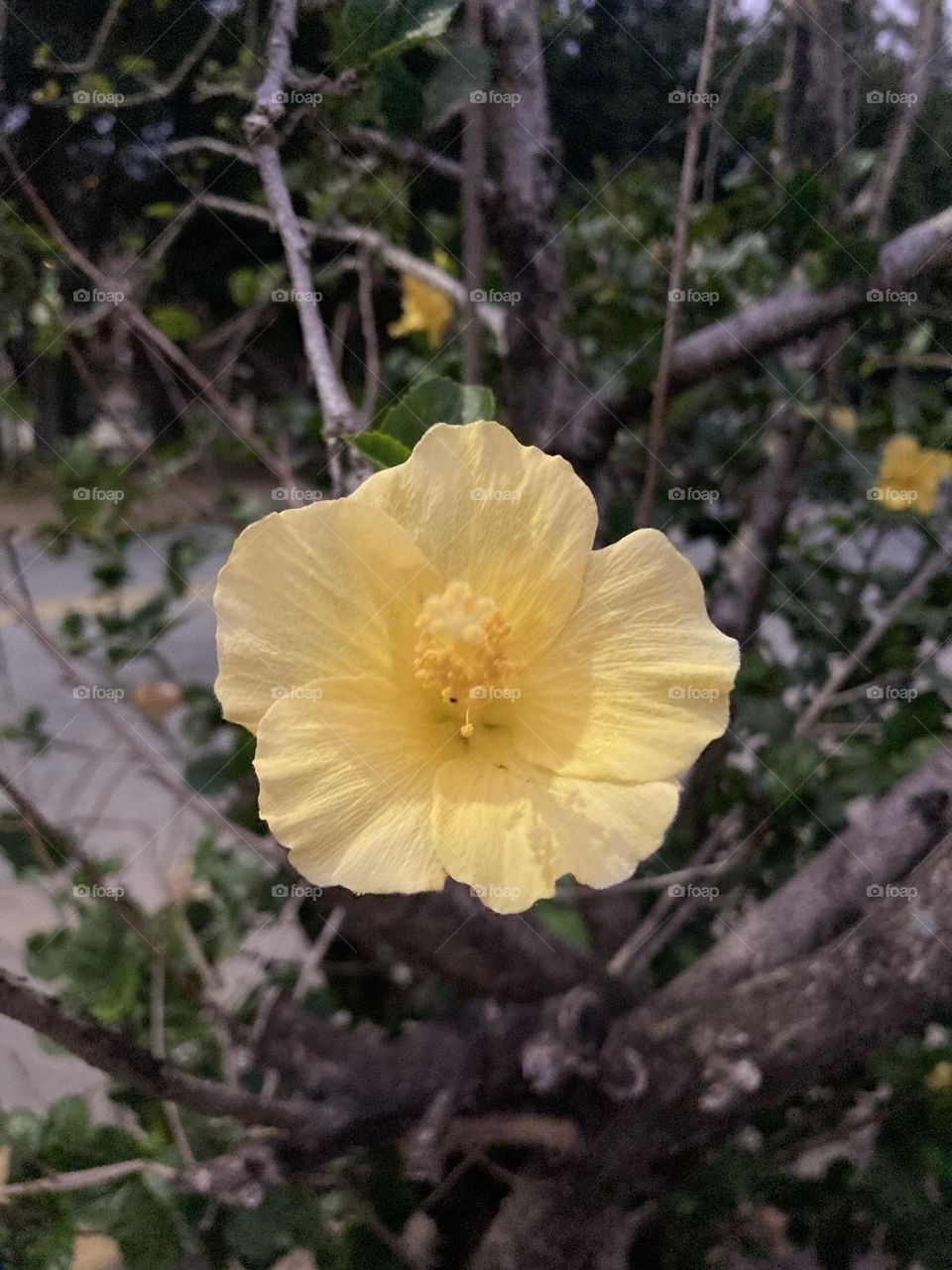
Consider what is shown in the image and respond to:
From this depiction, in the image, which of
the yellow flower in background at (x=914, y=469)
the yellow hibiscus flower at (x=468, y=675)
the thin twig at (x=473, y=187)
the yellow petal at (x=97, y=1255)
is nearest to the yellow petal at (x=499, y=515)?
the yellow hibiscus flower at (x=468, y=675)

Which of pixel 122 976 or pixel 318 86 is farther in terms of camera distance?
pixel 122 976

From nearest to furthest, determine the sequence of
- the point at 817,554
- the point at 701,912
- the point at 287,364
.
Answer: the point at 701,912 < the point at 817,554 < the point at 287,364

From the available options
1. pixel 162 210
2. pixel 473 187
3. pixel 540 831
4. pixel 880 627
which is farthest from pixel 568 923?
pixel 162 210

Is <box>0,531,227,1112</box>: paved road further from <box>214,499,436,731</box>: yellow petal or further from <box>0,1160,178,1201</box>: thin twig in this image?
<box>214,499,436,731</box>: yellow petal

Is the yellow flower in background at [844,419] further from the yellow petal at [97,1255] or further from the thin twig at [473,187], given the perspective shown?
the yellow petal at [97,1255]

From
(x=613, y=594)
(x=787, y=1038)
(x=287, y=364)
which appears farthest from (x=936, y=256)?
(x=287, y=364)

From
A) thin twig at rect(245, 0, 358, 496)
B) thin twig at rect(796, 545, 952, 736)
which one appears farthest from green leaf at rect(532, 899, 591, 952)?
thin twig at rect(245, 0, 358, 496)

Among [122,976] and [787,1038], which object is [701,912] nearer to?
[787,1038]
